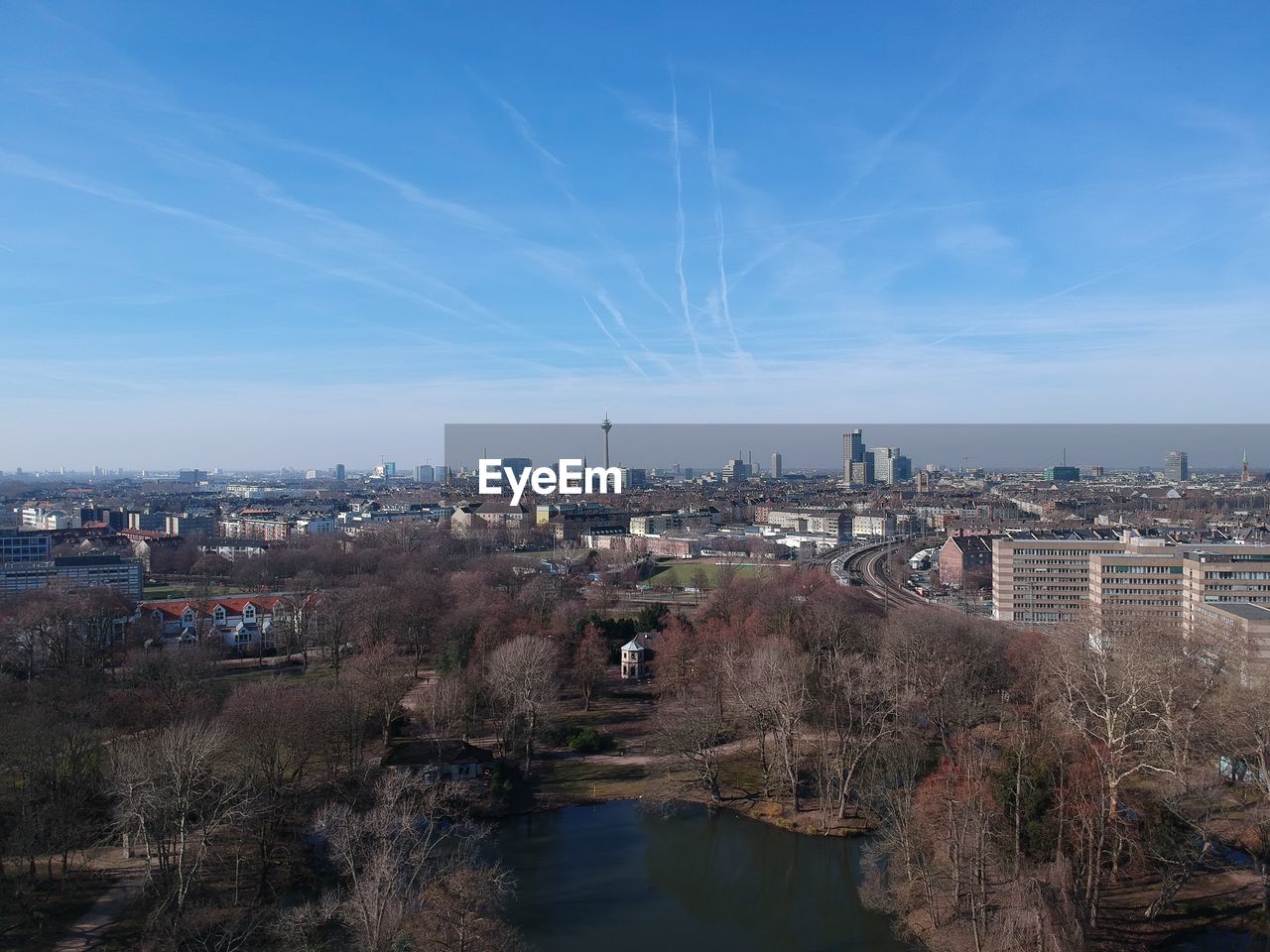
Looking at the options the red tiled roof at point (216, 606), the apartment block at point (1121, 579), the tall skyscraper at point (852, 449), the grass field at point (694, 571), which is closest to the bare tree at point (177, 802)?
the red tiled roof at point (216, 606)

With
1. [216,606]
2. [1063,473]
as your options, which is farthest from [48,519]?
[1063,473]

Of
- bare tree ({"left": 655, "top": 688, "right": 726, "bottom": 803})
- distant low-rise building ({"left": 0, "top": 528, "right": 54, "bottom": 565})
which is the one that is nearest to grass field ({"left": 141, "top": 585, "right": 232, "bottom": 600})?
distant low-rise building ({"left": 0, "top": 528, "right": 54, "bottom": 565})

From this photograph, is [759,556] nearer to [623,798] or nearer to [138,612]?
[138,612]

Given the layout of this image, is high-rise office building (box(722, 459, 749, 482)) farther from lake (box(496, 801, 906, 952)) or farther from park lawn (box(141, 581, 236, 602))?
lake (box(496, 801, 906, 952))

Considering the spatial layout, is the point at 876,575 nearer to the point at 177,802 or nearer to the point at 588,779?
the point at 588,779

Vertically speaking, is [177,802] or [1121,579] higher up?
[1121,579]

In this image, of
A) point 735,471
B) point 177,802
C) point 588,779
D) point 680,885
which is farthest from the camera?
point 735,471

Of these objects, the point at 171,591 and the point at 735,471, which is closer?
the point at 171,591
